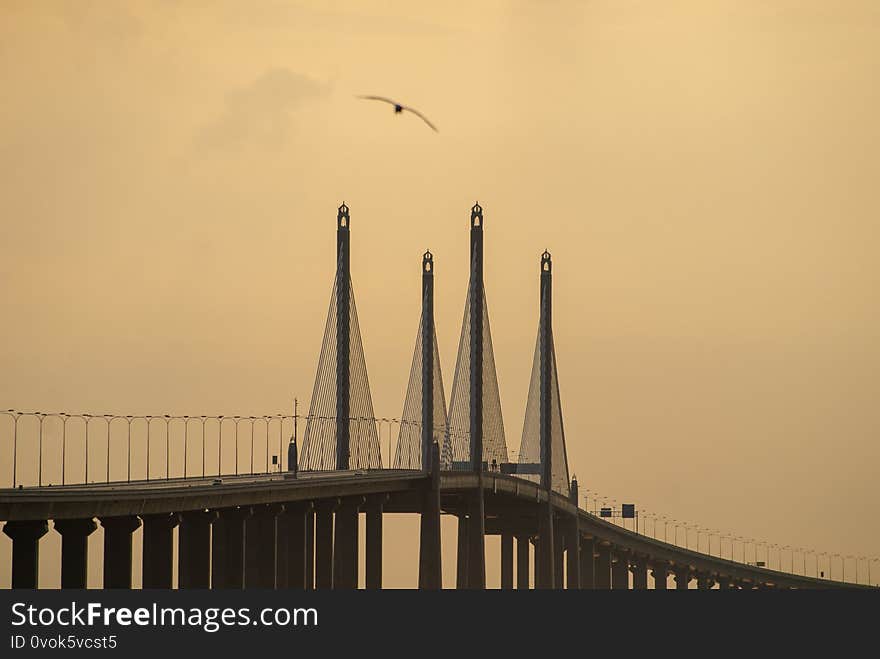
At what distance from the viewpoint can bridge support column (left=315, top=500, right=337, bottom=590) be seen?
140500mm

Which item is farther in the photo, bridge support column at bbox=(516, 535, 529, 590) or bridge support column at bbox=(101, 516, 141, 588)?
bridge support column at bbox=(516, 535, 529, 590)

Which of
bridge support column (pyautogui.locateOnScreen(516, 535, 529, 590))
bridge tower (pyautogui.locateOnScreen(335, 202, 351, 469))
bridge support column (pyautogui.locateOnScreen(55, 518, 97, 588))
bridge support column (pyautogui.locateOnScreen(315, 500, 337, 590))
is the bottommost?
bridge support column (pyautogui.locateOnScreen(516, 535, 529, 590))

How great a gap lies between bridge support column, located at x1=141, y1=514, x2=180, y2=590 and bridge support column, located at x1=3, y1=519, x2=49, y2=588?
540 inches

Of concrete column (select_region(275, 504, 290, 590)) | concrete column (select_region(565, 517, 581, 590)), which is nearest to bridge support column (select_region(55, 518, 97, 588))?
concrete column (select_region(275, 504, 290, 590))

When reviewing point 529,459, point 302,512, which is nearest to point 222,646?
point 302,512

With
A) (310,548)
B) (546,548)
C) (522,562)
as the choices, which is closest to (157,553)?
(310,548)

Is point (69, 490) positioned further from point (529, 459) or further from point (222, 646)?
point (529, 459)

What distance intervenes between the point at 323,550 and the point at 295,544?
6903 millimetres

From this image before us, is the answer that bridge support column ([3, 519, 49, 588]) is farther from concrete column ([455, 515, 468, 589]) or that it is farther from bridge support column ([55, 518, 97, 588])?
concrete column ([455, 515, 468, 589])

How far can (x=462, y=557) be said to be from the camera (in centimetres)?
15700

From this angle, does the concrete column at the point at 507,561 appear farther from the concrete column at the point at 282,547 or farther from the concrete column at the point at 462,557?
the concrete column at the point at 282,547

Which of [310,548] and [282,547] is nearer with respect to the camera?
[282,547]

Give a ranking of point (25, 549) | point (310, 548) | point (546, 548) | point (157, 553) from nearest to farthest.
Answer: point (25, 549) < point (157, 553) < point (310, 548) < point (546, 548)

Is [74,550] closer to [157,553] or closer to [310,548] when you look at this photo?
[157,553]
